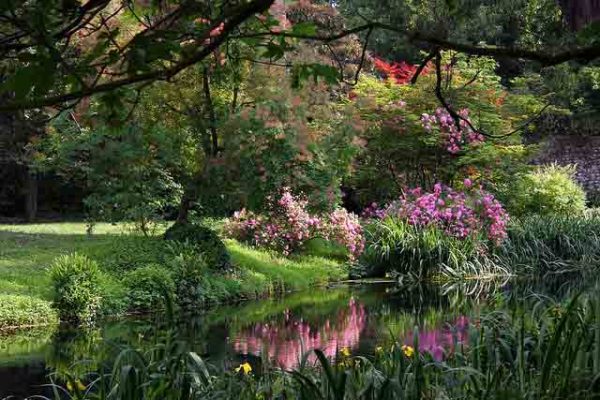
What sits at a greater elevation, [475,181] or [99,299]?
[475,181]

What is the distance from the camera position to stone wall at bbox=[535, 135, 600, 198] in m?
24.7

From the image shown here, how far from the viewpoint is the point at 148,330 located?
8.85 meters

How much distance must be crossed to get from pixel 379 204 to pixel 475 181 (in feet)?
7.61

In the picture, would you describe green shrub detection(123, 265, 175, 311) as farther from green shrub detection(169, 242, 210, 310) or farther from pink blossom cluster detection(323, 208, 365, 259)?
pink blossom cluster detection(323, 208, 365, 259)

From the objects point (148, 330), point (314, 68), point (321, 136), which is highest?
point (321, 136)

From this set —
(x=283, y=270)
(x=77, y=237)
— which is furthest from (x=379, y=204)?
(x=77, y=237)

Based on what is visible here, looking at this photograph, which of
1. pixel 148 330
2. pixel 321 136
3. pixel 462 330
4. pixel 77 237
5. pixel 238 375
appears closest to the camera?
pixel 238 375

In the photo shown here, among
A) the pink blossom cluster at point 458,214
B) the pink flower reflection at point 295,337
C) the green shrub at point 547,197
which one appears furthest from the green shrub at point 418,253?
the green shrub at point 547,197

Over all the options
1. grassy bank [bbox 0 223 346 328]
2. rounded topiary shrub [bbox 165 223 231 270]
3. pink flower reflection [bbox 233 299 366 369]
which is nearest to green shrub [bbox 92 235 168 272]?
grassy bank [bbox 0 223 346 328]

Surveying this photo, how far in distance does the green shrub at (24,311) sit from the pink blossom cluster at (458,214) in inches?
286

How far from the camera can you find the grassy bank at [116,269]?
9500 millimetres

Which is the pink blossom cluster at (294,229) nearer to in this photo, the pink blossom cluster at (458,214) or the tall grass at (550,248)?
the pink blossom cluster at (458,214)

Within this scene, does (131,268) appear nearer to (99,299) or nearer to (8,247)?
(99,299)

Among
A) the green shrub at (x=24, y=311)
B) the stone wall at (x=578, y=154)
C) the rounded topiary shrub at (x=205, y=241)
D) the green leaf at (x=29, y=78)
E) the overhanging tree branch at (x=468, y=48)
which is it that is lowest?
the green shrub at (x=24, y=311)
